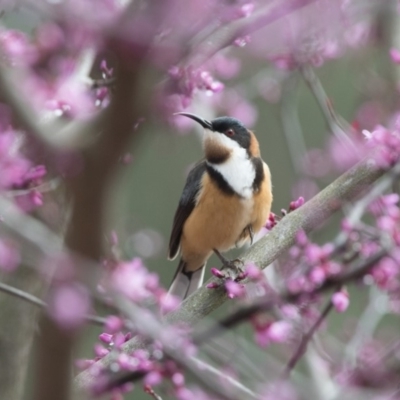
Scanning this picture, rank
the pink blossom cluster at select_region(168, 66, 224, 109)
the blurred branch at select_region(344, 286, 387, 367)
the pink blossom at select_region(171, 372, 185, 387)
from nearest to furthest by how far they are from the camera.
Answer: the pink blossom at select_region(171, 372, 185, 387)
the pink blossom cluster at select_region(168, 66, 224, 109)
the blurred branch at select_region(344, 286, 387, 367)

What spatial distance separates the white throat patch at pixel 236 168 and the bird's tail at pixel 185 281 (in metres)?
0.52

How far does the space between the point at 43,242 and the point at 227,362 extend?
68.9 inches

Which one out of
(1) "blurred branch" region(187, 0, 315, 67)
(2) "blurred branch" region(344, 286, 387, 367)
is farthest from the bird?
(1) "blurred branch" region(187, 0, 315, 67)

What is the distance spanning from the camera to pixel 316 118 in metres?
8.58

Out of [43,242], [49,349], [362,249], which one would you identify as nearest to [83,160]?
[49,349]

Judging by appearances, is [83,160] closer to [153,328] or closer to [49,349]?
[49,349]

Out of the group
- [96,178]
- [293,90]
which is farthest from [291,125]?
[96,178]

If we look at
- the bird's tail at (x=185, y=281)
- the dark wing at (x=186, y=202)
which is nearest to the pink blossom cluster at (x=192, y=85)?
the dark wing at (x=186, y=202)

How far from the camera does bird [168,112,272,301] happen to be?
10.8 ft

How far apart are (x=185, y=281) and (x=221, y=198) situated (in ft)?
1.78

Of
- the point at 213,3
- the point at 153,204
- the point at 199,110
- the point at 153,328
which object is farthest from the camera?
the point at 153,204

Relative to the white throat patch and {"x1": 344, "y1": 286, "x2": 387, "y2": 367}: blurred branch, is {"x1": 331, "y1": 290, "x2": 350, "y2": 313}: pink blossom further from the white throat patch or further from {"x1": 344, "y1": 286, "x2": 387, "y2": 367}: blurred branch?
the white throat patch

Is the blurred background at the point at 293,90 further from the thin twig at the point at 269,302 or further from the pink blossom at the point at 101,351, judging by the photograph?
the thin twig at the point at 269,302

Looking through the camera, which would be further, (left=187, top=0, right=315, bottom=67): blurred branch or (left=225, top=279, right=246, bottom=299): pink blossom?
(left=225, top=279, right=246, bottom=299): pink blossom
